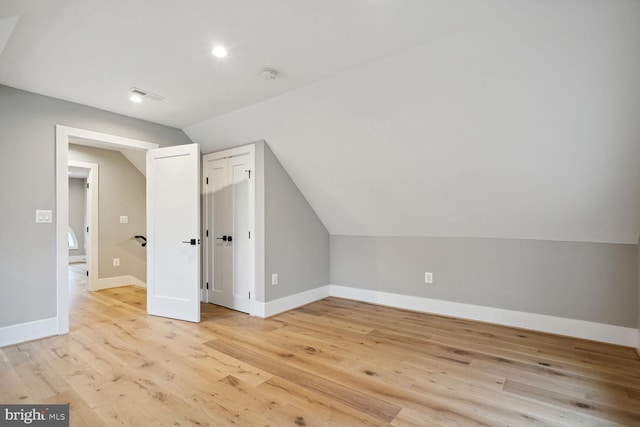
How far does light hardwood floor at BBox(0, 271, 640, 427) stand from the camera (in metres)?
1.92

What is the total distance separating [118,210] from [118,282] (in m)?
1.28

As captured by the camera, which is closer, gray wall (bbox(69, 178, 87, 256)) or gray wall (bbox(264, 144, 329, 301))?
gray wall (bbox(264, 144, 329, 301))

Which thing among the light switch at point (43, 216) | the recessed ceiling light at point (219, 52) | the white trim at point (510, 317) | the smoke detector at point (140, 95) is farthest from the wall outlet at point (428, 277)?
the light switch at point (43, 216)

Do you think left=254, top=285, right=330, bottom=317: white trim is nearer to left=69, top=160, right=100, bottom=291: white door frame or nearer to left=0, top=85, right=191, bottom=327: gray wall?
left=0, top=85, right=191, bottom=327: gray wall

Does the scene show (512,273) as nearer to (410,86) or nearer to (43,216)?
(410,86)

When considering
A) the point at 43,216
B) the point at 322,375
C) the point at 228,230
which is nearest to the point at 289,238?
the point at 228,230

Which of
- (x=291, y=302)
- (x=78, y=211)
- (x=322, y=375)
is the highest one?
(x=78, y=211)

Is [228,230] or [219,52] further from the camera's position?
[228,230]

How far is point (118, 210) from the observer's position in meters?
5.64

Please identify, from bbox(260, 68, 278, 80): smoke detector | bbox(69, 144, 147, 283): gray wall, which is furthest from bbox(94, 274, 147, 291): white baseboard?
bbox(260, 68, 278, 80): smoke detector

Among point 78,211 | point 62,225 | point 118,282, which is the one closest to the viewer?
Answer: point 62,225

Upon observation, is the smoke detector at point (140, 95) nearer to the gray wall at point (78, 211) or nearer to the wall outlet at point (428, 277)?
the wall outlet at point (428, 277)

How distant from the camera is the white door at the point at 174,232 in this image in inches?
144

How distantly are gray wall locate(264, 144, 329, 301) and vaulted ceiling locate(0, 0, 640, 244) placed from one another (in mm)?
436
